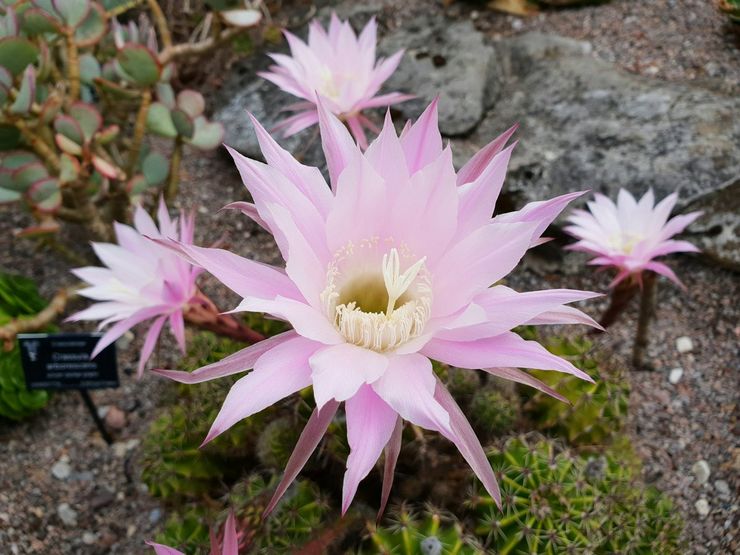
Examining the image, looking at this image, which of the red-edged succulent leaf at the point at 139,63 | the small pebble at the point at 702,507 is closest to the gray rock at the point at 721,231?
the small pebble at the point at 702,507

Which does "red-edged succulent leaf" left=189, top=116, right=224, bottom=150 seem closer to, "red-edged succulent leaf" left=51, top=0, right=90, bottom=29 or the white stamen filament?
"red-edged succulent leaf" left=51, top=0, right=90, bottom=29

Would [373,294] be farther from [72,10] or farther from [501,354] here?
[72,10]

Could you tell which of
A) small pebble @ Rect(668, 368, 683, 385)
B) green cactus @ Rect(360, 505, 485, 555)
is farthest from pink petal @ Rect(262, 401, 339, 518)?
small pebble @ Rect(668, 368, 683, 385)

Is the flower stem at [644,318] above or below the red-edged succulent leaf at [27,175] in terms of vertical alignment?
below

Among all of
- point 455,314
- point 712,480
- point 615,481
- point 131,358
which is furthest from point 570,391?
point 131,358

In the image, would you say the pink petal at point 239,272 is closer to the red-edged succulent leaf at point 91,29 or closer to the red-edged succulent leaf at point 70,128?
the red-edged succulent leaf at point 70,128

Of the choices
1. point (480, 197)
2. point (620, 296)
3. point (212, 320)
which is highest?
point (480, 197)

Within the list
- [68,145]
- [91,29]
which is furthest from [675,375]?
[91,29]
